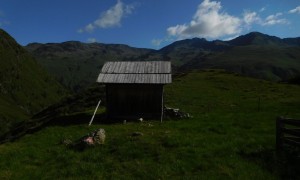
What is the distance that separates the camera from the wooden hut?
3469 cm

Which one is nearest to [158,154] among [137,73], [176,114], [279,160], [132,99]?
[279,160]

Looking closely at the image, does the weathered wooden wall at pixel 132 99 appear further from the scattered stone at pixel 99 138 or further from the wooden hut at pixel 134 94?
the scattered stone at pixel 99 138

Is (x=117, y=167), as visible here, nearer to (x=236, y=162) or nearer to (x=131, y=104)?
(x=236, y=162)

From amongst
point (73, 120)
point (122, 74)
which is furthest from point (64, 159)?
point (122, 74)

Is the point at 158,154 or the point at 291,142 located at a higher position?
the point at 291,142

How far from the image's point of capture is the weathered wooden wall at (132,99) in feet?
115

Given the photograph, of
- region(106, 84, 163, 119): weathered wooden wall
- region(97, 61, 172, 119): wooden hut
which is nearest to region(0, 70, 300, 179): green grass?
region(97, 61, 172, 119): wooden hut

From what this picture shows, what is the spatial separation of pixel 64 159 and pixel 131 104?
16.7 m

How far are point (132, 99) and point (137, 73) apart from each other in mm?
2736

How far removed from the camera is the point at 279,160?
16469 millimetres

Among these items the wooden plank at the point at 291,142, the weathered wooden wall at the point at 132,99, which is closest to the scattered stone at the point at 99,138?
the wooden plank at the point at 291,142

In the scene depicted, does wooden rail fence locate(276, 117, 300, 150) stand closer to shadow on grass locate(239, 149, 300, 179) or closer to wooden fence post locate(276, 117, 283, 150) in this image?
wooden fence post locate(276, 117, 283, 150)

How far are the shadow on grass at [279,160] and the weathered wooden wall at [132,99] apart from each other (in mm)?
17627

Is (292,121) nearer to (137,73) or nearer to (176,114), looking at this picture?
(176,114)
